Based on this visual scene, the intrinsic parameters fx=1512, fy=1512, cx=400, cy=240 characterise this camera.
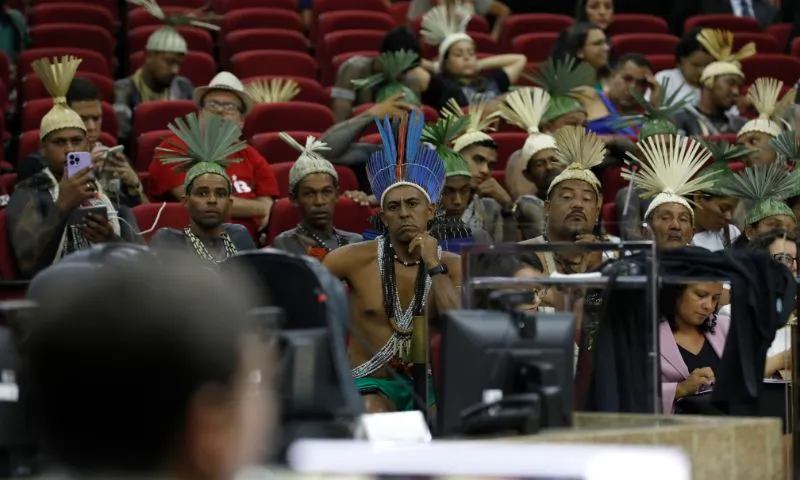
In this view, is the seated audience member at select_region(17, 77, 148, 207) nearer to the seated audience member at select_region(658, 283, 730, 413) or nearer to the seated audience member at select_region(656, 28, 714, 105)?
the seated audience member at select_region(658, 283, 730, 413)

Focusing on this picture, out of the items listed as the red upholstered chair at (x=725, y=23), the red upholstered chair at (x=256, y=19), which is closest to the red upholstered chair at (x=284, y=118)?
the red upholstered chair at (x=256, y=19)

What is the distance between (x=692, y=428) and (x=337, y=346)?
0.78 m

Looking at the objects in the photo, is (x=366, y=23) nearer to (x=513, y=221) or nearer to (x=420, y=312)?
(x=513, y=221)

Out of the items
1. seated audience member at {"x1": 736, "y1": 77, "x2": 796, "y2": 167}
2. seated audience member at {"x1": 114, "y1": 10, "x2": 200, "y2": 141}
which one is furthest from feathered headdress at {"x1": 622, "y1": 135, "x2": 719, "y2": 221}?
seated audience member at {"x1": 114, "y1": 10, "x2": 200, "y2": 141}

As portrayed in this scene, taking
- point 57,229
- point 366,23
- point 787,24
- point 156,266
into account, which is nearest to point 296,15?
point 366,23

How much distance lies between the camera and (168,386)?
1144mm

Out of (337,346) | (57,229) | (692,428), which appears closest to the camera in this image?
(337,346)

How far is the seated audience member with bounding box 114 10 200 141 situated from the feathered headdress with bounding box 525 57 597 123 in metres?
1.85

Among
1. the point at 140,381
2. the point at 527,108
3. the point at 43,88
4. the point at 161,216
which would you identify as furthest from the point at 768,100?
the point at 140,381

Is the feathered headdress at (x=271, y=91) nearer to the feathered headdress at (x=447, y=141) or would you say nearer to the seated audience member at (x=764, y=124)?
the feathered headdress at (x=447, y=141)

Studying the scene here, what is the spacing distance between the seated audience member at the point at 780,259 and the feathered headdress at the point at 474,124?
7.06 feet

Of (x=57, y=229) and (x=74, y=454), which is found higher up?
(x=57, y=229)

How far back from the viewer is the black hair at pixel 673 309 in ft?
16.3

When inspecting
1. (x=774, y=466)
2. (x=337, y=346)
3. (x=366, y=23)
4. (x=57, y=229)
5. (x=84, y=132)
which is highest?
(x=366, y=23)
